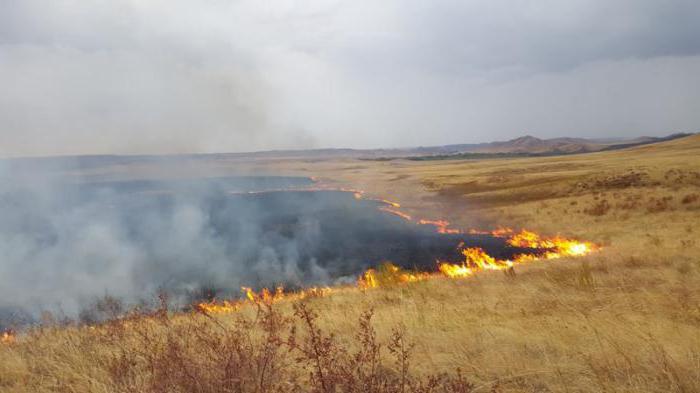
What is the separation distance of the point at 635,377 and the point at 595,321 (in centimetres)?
275

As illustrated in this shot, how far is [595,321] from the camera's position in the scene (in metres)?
6.80

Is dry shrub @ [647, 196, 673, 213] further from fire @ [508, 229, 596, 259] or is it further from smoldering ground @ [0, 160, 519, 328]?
smoldering ground @ [0, 160, 519, 328]

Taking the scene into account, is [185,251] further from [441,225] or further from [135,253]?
[441,225]

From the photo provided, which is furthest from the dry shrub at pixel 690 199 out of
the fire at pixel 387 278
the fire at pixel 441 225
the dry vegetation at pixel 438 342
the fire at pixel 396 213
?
the fire at pixel 396 213

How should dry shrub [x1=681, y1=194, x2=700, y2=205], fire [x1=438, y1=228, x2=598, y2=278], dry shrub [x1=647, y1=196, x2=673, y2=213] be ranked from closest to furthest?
fire [x1=438, y1=228, x2=598, y2=278]
dry shrub [x1=681, y1=194, x2=700, y2=205]
dry shrub [x1=647, y1=196, x2=673, y2=213]

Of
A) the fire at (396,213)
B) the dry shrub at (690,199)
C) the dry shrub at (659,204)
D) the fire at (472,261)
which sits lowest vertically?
the fire at (472,261)

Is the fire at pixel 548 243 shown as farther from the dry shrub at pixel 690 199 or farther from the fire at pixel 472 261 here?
the dry shrub at pixel 690 199

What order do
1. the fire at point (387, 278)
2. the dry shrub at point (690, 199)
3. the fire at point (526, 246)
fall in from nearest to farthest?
the fire at point (387, 278)
the fire at point (526, 246)
the dry shrub at point (690, 199)

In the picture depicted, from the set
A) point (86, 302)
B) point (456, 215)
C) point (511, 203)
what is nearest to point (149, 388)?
point (86, 302)

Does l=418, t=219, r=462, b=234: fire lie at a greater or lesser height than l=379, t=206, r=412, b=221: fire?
lesser

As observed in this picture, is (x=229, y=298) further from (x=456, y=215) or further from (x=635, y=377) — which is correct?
(x=456, y=215)

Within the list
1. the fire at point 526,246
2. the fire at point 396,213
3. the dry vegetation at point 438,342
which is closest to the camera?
the dry vegetation at point 438,342

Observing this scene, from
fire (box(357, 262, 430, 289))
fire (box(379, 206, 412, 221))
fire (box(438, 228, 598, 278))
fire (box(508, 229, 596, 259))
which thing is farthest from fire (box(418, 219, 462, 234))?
fire (box(357, 262, 430, 289))

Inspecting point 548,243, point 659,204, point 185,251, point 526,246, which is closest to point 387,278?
point 526,246
